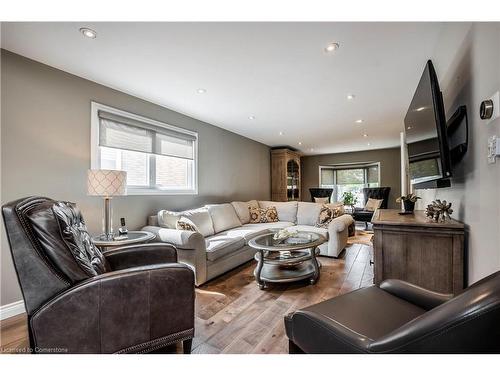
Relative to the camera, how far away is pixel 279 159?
21.4 ft

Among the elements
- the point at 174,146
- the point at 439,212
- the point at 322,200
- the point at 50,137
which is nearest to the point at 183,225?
the point at 174,146

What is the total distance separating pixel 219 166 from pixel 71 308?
3531 millimetres

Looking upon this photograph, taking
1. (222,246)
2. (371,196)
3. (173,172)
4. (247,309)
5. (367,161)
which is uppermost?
(367,161)

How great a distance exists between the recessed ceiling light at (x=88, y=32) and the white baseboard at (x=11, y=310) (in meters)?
2.32

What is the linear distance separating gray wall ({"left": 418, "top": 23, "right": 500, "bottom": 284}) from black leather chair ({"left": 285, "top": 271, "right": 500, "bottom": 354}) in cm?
42

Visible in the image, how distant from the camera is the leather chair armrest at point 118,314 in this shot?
1199 mm

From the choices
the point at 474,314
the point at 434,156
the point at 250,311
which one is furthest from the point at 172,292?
the point at 434,156

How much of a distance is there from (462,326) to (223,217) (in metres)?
3.48

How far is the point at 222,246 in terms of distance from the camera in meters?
2.91

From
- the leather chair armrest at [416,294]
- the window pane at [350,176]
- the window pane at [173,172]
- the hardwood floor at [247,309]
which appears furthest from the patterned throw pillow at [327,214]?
the window pane at [350,176]

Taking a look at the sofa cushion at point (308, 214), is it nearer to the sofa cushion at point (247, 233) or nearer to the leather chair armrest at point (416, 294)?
the sofa cushion at point (247, 233)

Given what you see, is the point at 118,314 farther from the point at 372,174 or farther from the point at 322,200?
the point at 372,174

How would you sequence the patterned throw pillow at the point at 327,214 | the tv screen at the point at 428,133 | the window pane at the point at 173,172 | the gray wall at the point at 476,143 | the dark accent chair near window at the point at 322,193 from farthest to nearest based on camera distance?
the dark accent chair near window at the point at 322,193 < the patterned throw pillow at the point at 327,214 < the window pane at the point at 173,172 < the tv screen at the point at 428,133 < the gray wall at the point at 476,143
